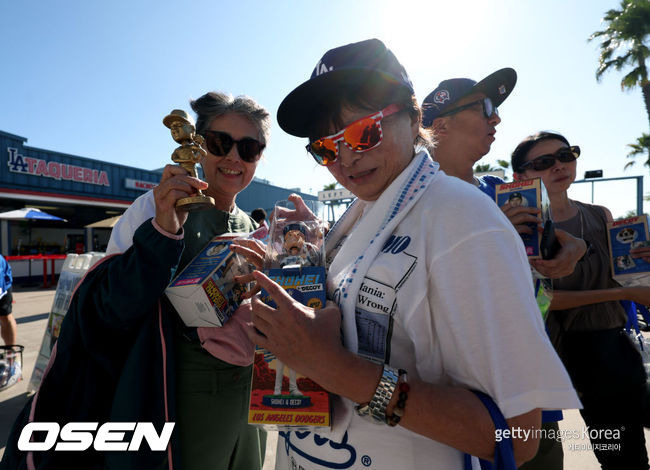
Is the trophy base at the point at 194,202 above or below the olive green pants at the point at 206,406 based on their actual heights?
above

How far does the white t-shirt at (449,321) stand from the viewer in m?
0.83

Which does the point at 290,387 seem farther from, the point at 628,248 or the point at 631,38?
the point at 631,38

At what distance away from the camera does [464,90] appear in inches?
79.5

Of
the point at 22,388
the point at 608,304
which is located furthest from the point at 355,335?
the point at 22,388

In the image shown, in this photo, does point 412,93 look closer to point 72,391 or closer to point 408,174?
point 408,174

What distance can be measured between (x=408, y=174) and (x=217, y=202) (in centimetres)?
132

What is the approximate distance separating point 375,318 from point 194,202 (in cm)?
87

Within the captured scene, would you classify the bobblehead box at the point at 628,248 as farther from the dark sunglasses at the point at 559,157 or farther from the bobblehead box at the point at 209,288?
the bobblehead box at the point at 209,288

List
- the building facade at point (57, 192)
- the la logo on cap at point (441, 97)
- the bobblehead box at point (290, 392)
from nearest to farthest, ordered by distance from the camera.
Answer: the bobblehead box at point (290, 392) < the la logo on cap at point (441, 97) < the building facade at point (57, 192)

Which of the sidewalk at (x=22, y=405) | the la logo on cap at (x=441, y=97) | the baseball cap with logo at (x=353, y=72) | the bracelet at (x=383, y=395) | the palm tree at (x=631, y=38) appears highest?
the palm tree at (x=631, y=38)

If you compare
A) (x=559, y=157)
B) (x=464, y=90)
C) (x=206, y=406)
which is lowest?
(x=206, y=406)

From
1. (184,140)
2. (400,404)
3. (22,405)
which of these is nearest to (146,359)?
(184,140)

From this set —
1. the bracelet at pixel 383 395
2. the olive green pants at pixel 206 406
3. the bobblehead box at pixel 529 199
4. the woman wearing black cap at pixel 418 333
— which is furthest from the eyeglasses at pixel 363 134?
the olive green pants at pixel 206 406

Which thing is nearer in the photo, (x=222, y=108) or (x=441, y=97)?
(x=222, y=108)
